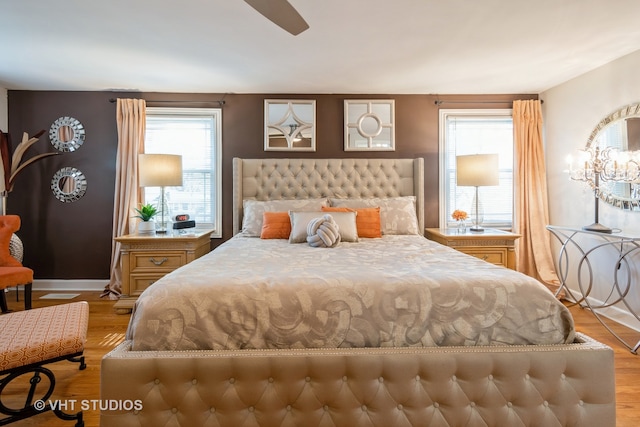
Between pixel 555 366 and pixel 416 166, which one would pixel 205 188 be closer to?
pixel 416 166

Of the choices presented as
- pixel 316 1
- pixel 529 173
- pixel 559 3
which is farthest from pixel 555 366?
pixel 529 173

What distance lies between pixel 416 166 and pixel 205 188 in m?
2.63

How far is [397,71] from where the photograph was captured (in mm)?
3477

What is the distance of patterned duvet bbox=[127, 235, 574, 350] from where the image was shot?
1492 mm

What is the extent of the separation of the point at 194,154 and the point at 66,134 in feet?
5.06

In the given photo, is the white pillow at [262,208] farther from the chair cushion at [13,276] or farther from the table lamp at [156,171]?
the chair cushion at [13,276]

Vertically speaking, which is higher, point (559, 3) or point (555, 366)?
point (559, 3)

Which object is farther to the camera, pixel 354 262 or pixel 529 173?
pixel 529 173

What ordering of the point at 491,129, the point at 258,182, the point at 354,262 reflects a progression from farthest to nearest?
1. the point at 491,129
2. the point at 258,182
3. the point at 354,262

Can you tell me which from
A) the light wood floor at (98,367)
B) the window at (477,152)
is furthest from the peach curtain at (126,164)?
the window at (477,152)

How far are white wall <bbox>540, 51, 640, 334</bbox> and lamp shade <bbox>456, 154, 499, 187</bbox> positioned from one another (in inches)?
37.3

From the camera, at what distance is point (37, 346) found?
63.6 inches

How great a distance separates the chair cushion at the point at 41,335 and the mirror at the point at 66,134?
283 cm

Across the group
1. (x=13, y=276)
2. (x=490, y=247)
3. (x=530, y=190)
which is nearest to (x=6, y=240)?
(x=13, y=276)
